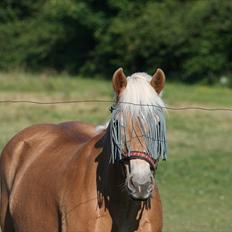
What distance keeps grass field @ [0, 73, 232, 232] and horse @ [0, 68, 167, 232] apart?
2.62ft

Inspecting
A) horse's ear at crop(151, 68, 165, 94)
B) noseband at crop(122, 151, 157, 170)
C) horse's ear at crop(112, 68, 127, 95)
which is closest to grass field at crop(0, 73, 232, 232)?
horse's ear at crop(151, 68, 165, 94)

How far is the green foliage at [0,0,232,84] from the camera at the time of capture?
3591cm

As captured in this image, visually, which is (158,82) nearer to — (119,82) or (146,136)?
(119,82)

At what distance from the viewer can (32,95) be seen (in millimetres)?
25812

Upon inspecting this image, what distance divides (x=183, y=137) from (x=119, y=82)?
512 inches

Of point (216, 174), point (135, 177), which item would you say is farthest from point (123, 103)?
point (216, 174)

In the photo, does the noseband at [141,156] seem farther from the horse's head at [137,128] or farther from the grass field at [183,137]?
the grass field at [183,137]

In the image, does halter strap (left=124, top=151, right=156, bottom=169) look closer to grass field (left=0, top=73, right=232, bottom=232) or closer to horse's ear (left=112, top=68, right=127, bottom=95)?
horse's ear (left=112, top=68, right=127, bottom=95)

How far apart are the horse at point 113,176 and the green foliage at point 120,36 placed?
29.4m

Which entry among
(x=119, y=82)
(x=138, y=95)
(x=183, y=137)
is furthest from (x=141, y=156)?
(x=183, y=137)

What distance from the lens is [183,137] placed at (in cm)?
1783

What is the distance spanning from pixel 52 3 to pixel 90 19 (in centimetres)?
235

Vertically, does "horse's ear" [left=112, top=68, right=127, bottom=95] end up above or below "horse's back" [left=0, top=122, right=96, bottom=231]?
above

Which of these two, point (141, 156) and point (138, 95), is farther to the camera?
point (138, 95)
